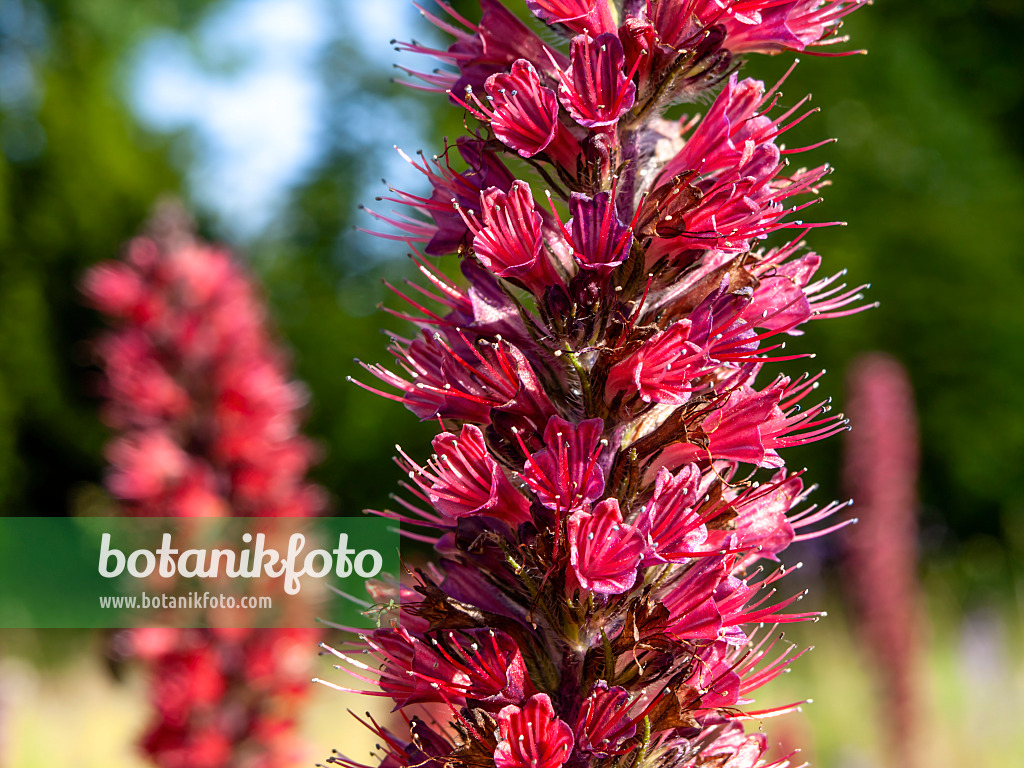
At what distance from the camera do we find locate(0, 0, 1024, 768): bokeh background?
60.0ft

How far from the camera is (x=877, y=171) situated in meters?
20.5

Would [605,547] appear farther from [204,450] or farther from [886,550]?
[886,550]

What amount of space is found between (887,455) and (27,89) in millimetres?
24699

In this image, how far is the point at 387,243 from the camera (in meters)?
21.3

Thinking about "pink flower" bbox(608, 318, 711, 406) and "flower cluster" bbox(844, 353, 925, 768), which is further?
"flower cluster" bbox(844, 353, 925, 768)

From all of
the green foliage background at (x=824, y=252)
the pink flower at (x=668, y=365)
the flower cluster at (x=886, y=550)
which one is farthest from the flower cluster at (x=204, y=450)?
the green foliage background at (x=824, y=252)

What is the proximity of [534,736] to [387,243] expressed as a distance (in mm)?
20136

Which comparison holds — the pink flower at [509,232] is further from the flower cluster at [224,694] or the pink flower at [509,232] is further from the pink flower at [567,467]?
the flower cluster at [224,694]

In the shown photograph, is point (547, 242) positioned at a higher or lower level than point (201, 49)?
lower

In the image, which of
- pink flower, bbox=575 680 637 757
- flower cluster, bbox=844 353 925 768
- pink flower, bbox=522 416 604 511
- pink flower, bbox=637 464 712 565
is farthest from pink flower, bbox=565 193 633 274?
flower cluster, bbox=844 353 925 768

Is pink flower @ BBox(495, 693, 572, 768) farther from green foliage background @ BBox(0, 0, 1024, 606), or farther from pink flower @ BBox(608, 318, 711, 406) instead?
green foliage background @ BBox(0, 0, 1024, 606)

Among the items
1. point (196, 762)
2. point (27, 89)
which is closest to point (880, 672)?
point (196, 762)

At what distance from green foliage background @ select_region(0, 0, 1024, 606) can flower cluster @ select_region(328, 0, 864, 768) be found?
15.3 m

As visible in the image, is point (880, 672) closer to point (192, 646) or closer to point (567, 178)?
point (192, 646)
